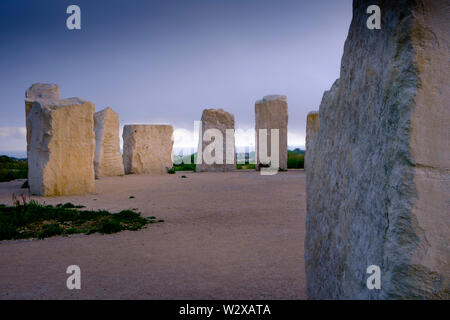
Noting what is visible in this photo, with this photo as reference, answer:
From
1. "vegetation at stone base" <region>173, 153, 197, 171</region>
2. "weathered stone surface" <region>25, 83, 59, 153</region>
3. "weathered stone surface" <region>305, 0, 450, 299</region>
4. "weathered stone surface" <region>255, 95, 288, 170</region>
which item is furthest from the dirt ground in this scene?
"vegetation at stone base" <region>173, 153, 197, 171</region>

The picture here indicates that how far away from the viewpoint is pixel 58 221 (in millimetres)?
5195

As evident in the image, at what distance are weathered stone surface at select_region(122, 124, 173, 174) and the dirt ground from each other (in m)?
8.11

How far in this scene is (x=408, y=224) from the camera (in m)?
1.26

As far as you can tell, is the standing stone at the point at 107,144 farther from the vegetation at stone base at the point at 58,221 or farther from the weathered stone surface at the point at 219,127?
the vegetation at stone base at the point at 58,221

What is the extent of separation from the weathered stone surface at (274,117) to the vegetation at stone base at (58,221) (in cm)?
988

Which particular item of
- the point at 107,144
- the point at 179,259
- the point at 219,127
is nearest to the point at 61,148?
the point at 107,144

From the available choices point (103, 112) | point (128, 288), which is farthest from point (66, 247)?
point (103, 112)

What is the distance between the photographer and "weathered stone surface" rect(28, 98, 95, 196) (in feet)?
25.4

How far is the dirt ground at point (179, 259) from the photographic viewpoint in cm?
269

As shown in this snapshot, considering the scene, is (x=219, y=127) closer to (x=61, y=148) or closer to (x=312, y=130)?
(x=61, y=148)

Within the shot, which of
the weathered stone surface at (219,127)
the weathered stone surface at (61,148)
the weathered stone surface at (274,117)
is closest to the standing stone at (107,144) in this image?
the weathered stone surface at (219,127)

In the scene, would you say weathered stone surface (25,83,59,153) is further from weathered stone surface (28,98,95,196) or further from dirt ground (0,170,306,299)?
dirt ground (0,170,306,299)
